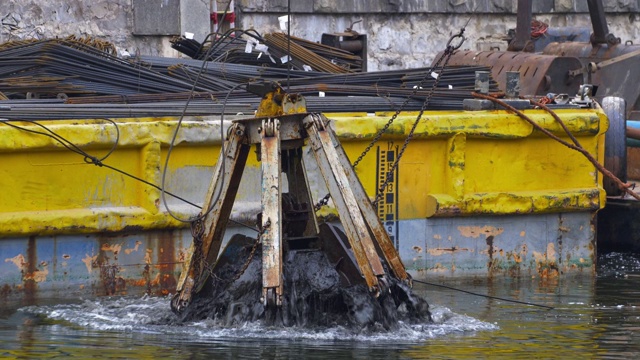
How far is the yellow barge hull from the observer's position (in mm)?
8375

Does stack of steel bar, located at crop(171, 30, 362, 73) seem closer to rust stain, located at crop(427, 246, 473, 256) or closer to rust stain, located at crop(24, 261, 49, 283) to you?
rust stain, located at crop(427, 246, 473, 256)

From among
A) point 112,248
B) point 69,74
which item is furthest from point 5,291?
point 69,74

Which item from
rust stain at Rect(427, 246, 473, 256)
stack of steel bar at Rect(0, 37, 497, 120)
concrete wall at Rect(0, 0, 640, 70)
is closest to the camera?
stack of steel bar at Rect(0, 37, 497, 120)

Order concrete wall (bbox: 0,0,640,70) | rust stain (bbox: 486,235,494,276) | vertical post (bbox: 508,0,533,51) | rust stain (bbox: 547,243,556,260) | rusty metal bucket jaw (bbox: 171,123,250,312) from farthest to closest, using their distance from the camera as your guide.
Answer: concrete wall (bbox: 0,0,640,70) → vertical post (bbox: 508,0,533,51) → rust stain (bbox: 547,243,556,260) → rust stain (bbox: 486,235,494,276) → rusty metal bucket jaw (bbox: 171,123,250,312)

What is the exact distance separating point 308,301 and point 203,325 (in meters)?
0.64

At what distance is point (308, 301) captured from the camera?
757 centimetres

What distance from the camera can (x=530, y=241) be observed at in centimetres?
994

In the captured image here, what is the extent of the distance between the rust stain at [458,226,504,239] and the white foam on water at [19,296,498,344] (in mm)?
1433

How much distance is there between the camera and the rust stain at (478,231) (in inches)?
382

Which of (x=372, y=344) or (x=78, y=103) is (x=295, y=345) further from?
(x=78, y=103)

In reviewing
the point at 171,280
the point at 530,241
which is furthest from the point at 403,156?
the point at 171,280

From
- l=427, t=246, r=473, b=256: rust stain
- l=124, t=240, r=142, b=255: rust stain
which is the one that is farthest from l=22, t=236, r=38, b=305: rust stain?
l=427, t=246, r=473, b=256: rust stain

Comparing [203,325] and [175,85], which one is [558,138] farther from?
[203,325]

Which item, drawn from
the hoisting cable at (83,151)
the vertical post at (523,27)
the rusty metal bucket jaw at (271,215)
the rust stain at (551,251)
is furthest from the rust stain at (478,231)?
→ the vertical post at (523,27)
